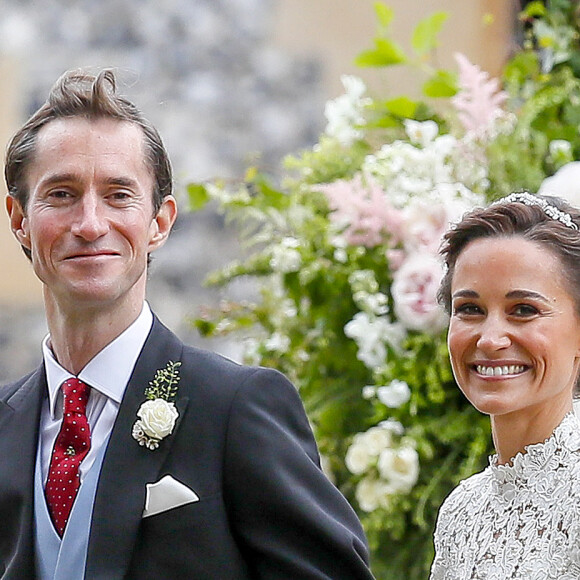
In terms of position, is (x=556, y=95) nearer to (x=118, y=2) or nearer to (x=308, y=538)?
(x=308, y=538)

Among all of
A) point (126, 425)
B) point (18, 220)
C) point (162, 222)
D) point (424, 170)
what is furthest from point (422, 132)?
point (126, 425)

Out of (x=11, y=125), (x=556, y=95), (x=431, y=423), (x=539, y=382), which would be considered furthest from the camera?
(x=11, y=125)

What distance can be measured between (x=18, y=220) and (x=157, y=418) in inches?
15.8

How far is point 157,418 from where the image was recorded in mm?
1819

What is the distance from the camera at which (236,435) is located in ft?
5.97

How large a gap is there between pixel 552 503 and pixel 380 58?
1.51 metres

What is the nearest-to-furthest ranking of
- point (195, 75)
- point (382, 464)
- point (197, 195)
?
point (382, 464)
point (197, 195)
point (195, 75)

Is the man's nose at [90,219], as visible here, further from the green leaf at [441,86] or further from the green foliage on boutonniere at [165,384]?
the green leaf at [441,86]

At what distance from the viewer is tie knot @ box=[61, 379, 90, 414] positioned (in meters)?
1.89

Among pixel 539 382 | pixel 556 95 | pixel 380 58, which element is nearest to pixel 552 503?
pixel 539 382

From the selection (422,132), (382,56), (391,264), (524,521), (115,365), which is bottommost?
(524,521)

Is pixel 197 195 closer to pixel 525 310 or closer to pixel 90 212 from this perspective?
pixel 90 212

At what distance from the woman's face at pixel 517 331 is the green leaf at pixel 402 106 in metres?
1.24

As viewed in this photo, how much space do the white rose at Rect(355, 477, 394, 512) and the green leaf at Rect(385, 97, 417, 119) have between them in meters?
0.87
